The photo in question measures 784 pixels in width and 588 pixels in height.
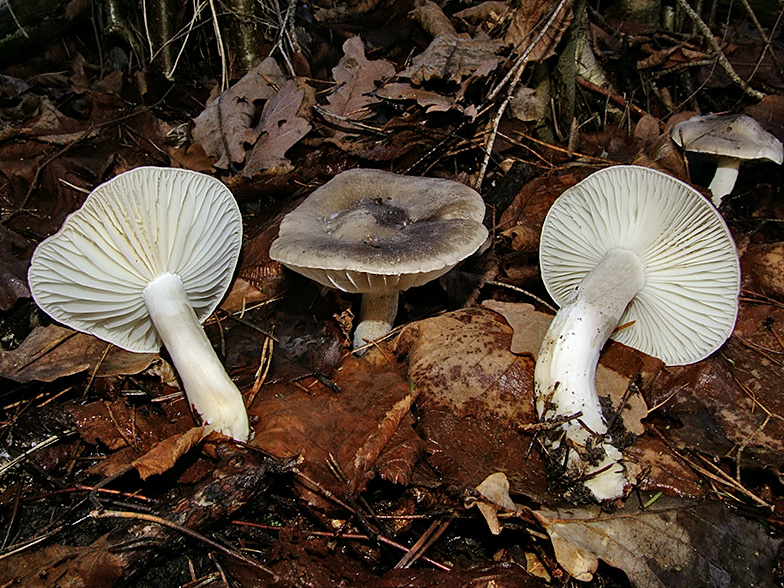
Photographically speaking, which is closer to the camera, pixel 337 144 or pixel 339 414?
pixel 339 414

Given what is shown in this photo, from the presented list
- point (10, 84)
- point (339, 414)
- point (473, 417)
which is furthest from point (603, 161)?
point (10, 84)

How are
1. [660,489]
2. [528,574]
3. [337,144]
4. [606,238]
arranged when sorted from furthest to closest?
[337,144] → [606,238] → [660,489] → [528,574]

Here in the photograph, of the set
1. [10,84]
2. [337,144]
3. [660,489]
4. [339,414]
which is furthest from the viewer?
[10,84]

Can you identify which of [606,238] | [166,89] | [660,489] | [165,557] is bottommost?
[660,489]

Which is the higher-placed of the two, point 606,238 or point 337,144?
point 337,144

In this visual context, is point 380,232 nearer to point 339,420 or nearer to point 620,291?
point 339,420

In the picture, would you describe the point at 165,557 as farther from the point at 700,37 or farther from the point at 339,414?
the point at 700,37

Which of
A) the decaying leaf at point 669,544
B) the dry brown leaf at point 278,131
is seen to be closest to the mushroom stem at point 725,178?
the decaying leaf at point 669,544
